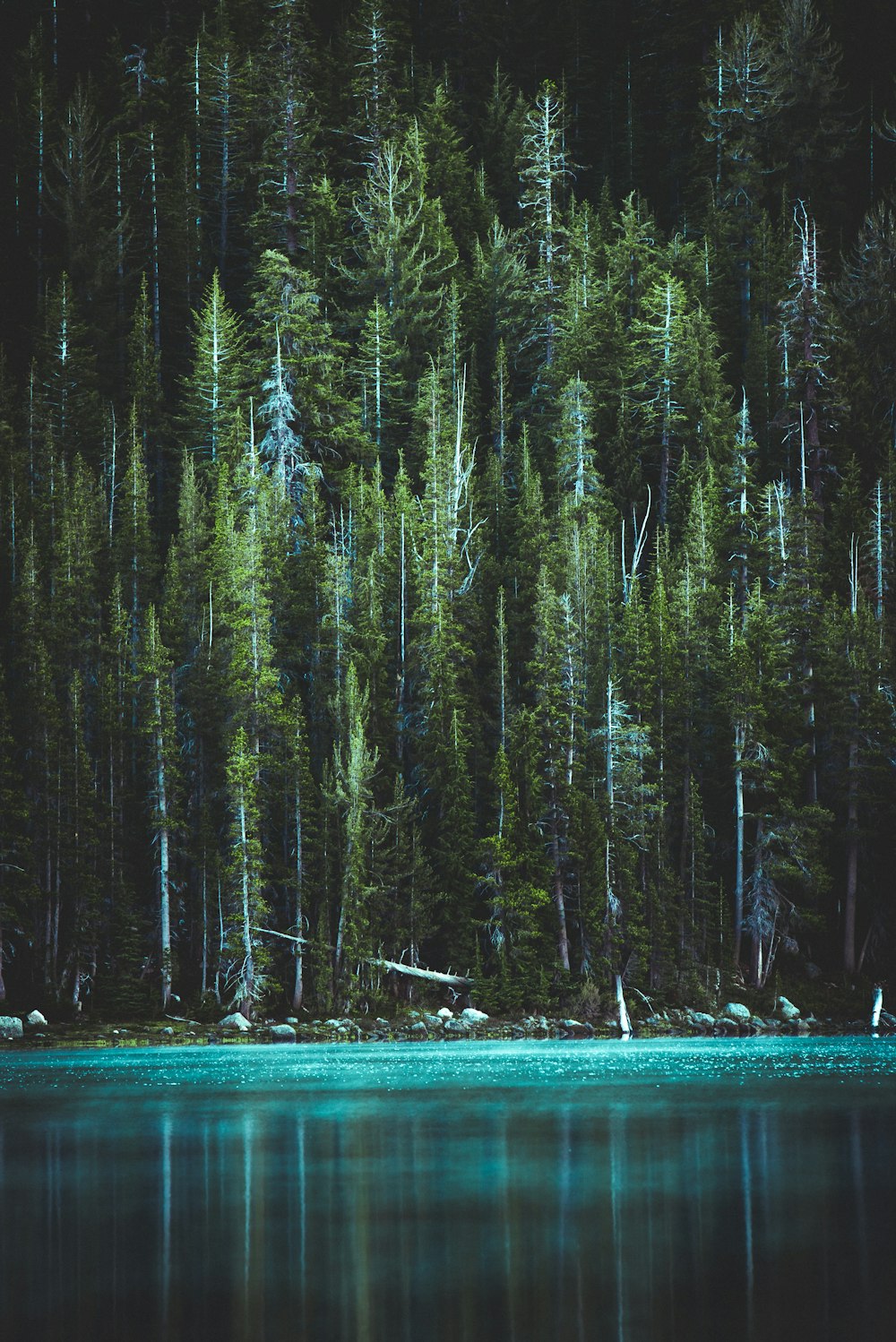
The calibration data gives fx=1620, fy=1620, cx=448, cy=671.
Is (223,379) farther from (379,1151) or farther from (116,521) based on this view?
(379,1151)

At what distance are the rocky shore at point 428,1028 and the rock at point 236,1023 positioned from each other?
0.03 m

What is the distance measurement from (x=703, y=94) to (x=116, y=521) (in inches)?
1830

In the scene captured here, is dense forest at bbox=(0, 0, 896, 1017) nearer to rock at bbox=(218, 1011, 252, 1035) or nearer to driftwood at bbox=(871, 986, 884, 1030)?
rock at bbox=(218, 1011, 252, 1035)

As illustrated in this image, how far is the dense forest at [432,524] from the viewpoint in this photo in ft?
183

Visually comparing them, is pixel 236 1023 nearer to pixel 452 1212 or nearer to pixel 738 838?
pixel 738 838

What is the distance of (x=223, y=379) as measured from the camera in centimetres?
7288

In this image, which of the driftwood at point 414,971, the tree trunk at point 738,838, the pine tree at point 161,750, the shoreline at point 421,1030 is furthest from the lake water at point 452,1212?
the tree trunk at point 738,838

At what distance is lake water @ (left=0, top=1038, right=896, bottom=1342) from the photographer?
12.5 metres

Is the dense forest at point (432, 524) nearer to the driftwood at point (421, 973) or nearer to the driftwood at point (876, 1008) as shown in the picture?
the driftwood at point (421, 973)

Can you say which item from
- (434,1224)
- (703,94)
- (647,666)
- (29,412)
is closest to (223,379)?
(29,412)

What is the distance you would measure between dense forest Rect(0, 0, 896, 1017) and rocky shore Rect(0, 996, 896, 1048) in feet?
3.96

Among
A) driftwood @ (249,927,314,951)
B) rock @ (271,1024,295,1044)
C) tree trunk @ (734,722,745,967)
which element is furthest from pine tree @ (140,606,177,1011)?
tree trunk @ (734,722,745,967)

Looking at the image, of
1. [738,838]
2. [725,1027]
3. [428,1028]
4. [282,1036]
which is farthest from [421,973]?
[738,838]

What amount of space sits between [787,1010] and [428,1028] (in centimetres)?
1222
